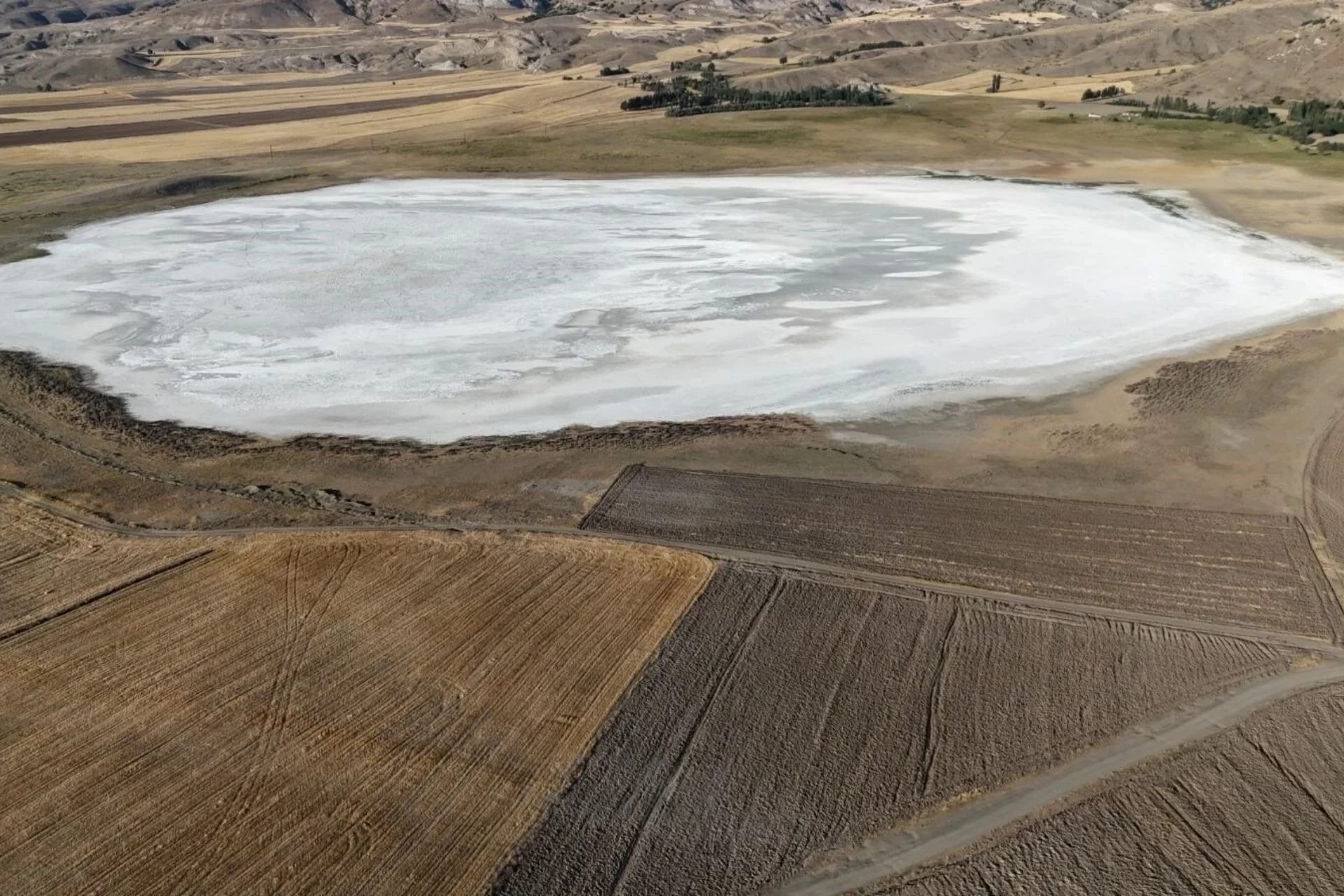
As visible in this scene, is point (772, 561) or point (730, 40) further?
point (730, 40)

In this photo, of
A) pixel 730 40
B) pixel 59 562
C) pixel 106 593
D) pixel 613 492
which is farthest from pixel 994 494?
pixel 730 40

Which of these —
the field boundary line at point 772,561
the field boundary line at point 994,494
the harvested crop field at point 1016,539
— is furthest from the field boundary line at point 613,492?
the field boundary line at point 772,561

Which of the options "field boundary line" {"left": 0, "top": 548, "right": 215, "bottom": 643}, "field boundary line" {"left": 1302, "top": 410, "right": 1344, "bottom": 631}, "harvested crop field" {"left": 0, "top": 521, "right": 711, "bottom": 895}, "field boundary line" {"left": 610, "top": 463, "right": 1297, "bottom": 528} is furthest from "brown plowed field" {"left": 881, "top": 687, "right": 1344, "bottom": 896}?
"field boundary line" {"left": 0, "top": 548, "right": 215, "bottom": 643}

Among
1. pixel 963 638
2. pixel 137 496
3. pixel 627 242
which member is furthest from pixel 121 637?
pixel 627 242

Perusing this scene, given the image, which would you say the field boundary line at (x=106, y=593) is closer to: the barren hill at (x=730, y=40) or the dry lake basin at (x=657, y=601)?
the dry lake basin at (x=657, y=601)

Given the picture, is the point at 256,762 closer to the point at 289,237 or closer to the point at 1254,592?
the point at 1254,592

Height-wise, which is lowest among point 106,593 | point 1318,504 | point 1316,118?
point 1318,504

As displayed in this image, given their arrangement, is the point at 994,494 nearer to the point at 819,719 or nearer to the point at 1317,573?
the point at 1317,573
